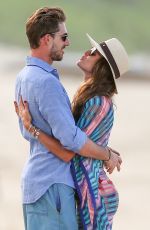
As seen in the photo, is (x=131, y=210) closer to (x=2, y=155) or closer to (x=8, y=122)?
(x=2, y=155)

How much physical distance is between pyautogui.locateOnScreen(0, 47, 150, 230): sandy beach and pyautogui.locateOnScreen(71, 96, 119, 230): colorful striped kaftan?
1.64 m

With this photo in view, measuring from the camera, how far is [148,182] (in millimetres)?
4965

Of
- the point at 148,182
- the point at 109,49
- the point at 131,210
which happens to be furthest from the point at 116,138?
the point at 109,49

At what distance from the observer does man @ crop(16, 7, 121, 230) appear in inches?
90.0

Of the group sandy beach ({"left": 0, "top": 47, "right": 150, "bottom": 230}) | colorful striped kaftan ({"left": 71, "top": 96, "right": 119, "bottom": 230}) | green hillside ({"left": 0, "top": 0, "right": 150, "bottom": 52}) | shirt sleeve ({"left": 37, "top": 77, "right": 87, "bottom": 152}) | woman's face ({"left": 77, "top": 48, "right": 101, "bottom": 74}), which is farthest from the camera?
green hillside ({"left": 0, "top": 0, "right": 150, "bottom": 52})

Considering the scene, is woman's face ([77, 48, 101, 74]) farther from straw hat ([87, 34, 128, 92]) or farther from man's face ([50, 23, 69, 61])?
man's face ([50, 23, 69, 61])

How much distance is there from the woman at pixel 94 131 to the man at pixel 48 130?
0.03 metres

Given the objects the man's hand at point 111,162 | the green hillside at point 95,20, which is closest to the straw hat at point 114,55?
the man's hand at point 111,162

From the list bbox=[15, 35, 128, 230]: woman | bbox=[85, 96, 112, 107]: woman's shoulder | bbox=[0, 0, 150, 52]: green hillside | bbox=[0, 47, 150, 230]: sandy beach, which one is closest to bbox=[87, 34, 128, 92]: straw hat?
bbox=[15, 35, 128, 230]: woman

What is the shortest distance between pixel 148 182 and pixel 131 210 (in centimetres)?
59

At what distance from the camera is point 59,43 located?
237cm

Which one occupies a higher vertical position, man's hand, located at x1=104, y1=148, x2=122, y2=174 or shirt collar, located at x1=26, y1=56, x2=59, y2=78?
shirt collar, located at x1=26, y1=56, x2=59, y2=78

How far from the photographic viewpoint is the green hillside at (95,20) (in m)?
6.63

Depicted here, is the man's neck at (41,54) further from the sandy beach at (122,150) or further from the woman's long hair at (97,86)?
the sandy beach at (122,150)
